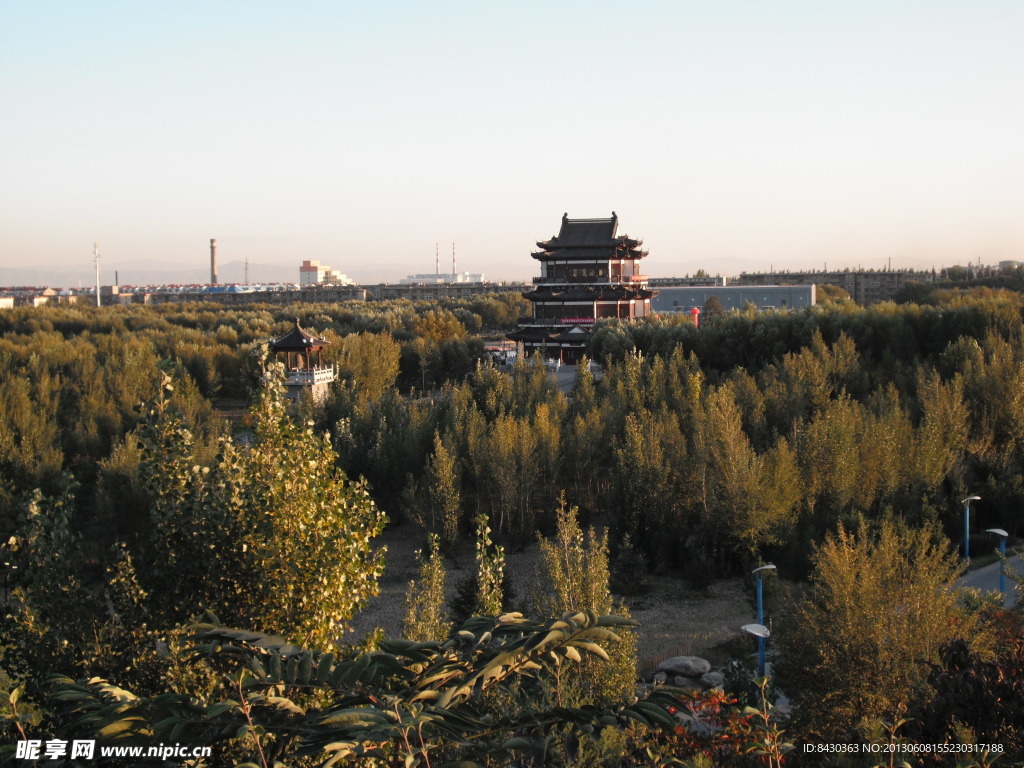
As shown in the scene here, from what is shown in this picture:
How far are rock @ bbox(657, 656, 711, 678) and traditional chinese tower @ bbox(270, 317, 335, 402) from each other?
1896cm

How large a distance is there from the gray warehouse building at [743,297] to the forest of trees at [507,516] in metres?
18.7

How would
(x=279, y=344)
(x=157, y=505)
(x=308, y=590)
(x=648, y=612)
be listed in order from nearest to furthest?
1. (x=308, y=590)
2. (x=157, y=505)
3. (x=648, y=612)
4. (x=279, y=344)

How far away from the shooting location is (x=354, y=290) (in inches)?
4451

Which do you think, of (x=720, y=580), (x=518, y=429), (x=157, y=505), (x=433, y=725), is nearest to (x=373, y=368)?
(x=518, y=429)

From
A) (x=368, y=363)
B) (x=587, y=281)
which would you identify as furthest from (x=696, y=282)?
(x=368, y=363)

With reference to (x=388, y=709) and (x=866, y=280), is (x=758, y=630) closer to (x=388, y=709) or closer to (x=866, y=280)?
(x=388, y=709)

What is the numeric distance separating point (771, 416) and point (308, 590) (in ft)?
65.6

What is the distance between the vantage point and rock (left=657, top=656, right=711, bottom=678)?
12211 millimetres

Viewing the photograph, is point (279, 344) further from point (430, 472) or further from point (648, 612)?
point (648, 612)

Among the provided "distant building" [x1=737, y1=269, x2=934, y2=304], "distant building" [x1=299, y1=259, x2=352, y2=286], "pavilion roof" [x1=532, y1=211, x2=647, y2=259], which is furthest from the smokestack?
"pavilion roof" [x1=532, y1=211, x2=647, y2=259]

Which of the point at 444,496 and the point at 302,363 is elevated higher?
the point at 302,363

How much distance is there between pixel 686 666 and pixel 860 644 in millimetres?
4249

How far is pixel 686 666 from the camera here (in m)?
12.3

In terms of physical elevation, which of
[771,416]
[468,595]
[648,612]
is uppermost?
[771,416]
